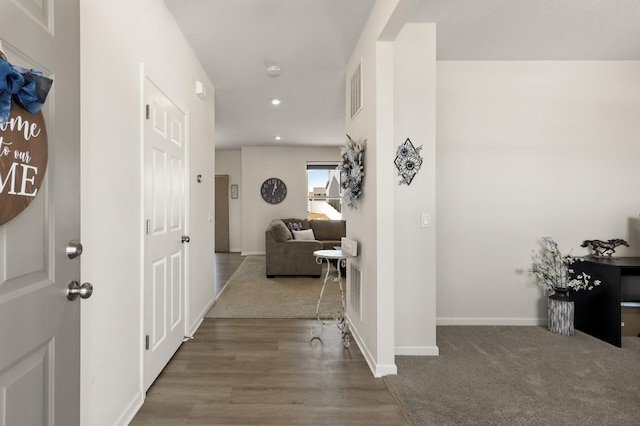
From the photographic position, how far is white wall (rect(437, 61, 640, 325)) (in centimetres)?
329

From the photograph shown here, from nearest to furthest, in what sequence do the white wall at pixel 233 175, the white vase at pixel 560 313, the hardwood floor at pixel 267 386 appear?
the hardwood floor at pixel 267 386 < the white vase at pixel 560 313 < the white wall at pixel 233 175

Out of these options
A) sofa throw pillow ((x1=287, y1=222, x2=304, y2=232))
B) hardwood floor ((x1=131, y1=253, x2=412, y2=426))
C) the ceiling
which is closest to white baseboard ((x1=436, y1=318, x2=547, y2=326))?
hardwood floor ((x1=131, y1=253, x2=412, y2=426))

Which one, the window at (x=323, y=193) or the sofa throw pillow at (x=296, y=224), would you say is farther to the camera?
the window at (x=323, y=193)

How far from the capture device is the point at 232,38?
2.83m

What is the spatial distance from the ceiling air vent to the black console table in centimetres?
262

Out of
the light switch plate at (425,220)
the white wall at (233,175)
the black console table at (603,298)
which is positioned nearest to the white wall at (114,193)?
the light switch plate at (425,220)

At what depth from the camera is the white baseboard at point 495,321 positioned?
328 centimetres

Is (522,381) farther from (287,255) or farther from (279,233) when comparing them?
(279,233)

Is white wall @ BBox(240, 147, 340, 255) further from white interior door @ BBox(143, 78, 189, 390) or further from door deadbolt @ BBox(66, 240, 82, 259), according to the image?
door deadbolt @ BBox(66, 240, 82, 259)

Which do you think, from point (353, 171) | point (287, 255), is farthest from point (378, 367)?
point (287, 255)

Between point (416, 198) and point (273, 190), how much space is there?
5.81 metres

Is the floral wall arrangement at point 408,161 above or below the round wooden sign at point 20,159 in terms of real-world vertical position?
above

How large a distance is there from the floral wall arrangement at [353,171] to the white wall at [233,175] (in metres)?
6.07

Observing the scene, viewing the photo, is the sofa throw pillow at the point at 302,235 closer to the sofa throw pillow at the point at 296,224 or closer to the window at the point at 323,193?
the sofa throw pillow at the point at 296,224
